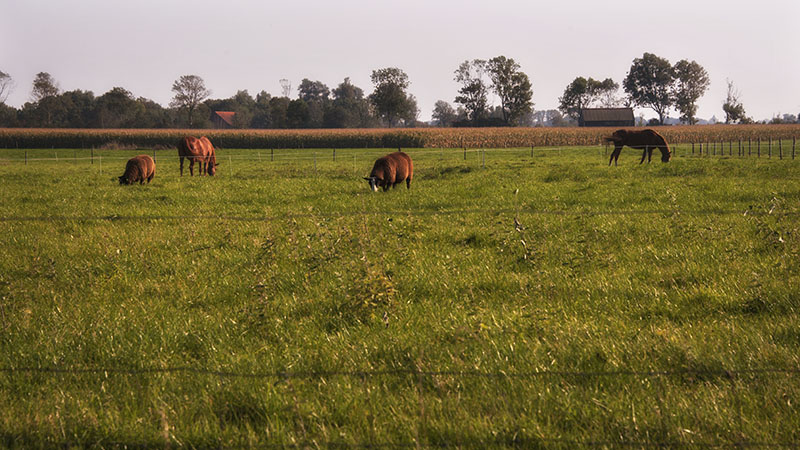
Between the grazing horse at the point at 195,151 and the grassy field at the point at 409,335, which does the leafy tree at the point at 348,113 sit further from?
the grassy field at the point at 409,335

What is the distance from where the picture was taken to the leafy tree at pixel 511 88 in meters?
123

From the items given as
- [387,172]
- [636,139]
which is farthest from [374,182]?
[636,139]

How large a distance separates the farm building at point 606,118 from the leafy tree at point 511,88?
1252cm

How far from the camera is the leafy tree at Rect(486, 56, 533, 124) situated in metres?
123

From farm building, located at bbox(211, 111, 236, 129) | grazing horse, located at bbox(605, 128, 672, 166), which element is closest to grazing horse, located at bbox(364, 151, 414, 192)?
grazing horse, located at bbox(605, 128, 672, 166)

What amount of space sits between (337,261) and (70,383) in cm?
450

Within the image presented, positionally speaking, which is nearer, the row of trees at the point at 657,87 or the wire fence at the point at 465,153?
the wire fence at the point at 465,153

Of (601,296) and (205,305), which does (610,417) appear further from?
(205,305)

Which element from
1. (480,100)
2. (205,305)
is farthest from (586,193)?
(480,100)

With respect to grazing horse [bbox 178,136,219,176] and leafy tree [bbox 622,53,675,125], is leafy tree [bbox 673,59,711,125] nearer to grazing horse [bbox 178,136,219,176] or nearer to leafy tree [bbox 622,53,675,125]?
leafy tree [bbox 622,53,675,125]

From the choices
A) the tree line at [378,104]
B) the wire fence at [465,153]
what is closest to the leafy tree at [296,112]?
the tree line at [378,104]

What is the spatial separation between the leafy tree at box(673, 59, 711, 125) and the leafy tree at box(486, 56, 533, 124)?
3819 cm

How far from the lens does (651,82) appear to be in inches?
5305

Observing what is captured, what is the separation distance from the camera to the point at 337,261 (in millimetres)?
8906
